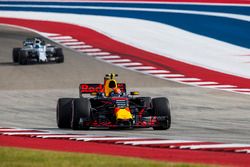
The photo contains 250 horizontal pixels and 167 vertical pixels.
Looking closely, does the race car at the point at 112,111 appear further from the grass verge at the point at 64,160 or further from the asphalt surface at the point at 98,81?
the grass verge at the point at 64,160

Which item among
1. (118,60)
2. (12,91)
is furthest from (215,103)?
(118,60)

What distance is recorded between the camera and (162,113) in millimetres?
25672

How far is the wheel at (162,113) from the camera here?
25469 millimetres

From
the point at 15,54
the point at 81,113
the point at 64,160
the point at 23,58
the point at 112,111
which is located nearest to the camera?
the point at 64,160

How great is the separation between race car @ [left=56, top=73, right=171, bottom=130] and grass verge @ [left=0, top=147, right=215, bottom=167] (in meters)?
6.83

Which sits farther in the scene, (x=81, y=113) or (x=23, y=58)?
(x=23, y=58)

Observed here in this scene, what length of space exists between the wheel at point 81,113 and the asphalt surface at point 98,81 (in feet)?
1.12

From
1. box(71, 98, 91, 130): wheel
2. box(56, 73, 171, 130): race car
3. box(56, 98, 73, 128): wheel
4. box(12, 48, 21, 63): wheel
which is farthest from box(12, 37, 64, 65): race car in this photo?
box(71, 98, 91, 130): wheel

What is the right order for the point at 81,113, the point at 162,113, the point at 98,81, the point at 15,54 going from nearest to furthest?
the point at 81,113 → the point at 162,113 → the point at 98,81 → the point at 15,54

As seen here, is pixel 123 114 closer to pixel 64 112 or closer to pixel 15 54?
pixel 64 112

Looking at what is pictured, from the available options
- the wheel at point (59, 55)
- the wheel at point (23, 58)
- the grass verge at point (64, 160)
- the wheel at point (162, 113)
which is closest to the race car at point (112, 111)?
the wheel at point (162, 113)

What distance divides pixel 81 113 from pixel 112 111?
0.85m

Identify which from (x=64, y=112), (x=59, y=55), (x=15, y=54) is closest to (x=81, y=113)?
(x=64, y=112)

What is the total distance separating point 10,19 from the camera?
6100 centimetres
